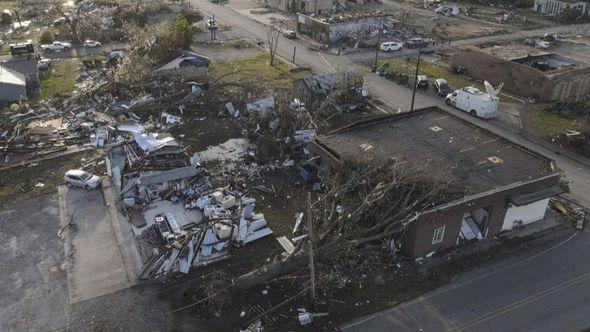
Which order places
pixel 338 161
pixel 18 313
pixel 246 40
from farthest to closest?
pixel 246 40 < pixel 338 161 < pixel 18 313

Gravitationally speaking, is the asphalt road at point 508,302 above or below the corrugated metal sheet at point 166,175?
below

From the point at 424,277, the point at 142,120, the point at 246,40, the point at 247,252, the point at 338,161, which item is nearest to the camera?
the point at 424,277

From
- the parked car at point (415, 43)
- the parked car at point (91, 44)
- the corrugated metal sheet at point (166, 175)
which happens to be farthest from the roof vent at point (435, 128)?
the parked car at point (91, 44)

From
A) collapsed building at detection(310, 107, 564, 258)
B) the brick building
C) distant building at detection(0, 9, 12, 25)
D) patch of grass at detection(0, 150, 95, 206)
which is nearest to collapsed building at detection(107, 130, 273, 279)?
patch of grass at detection(0, 150, 95, 206)

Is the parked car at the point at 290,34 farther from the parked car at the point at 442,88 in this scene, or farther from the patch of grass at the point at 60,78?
the patch of grass at the point at 60,78

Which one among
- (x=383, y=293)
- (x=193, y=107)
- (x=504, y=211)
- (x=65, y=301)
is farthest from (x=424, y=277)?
(x=193, y=107)

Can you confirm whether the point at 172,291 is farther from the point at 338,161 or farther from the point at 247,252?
the point at 338,161

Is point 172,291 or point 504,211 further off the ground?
point 504,211

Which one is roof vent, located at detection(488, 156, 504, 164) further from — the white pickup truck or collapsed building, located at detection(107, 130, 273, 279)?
the white pickup truck

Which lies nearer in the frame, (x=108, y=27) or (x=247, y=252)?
(x=247, y=252)
